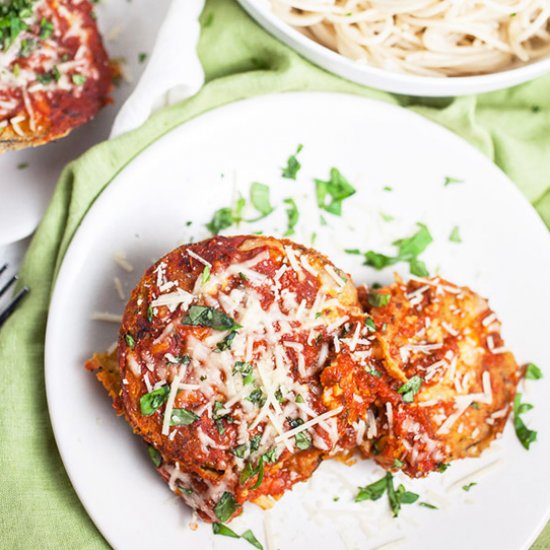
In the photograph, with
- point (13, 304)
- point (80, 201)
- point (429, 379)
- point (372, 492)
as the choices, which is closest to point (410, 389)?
point (429, 379)

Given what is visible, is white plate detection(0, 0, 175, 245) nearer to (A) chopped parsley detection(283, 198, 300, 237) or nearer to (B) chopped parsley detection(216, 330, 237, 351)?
(A) chopped parsley detection(283, 198, 300, 237)

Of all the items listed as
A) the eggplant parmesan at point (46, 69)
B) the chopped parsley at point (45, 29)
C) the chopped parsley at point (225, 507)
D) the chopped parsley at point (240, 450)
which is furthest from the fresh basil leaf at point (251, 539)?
the chopped parsley at point (45, 29)

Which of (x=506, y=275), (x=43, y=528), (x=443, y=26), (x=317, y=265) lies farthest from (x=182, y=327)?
(x=443, y=26)

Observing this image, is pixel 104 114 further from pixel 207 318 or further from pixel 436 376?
pixel 436 376

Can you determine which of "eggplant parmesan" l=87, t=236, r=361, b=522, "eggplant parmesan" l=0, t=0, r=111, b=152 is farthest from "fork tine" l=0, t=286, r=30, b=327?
"eggplant parmesan" l=87, t=236, r=361, b=522

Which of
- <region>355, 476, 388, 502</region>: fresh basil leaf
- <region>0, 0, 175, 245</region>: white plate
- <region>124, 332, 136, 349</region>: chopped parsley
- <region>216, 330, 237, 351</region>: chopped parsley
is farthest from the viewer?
<region>0, 0, 175, 245</region>: white plate

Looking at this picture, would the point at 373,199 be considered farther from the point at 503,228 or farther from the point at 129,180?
the point at 129,180

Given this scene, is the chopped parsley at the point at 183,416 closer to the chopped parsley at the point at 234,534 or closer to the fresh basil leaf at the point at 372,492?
the chopped parsley at the point at 234,534
